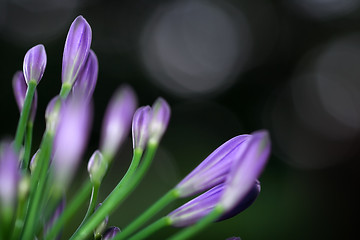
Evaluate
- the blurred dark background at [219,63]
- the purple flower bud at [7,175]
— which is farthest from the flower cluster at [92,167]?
the blurred dark background at [219,63]

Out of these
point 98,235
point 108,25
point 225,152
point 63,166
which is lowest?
point 108,25

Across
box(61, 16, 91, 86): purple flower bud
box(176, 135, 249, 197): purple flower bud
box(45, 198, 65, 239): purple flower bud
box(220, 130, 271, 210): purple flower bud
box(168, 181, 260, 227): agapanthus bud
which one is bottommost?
box(45, 198, 65, 239): purple flower bud

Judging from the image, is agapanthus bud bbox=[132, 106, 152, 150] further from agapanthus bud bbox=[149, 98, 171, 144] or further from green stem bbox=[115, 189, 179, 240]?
green stem bbox=[115, 189, 179, 240]

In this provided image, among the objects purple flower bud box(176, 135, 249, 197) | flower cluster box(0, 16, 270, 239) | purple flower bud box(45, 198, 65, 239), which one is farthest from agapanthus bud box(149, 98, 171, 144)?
purple flower bud box(45, 198, 65, 239)

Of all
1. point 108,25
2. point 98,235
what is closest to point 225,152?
point 98,235

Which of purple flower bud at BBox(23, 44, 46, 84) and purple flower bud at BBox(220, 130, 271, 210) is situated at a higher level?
purple flower bud at BBox(23, 44, 46, 84)

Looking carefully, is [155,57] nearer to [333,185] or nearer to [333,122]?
[333,122]

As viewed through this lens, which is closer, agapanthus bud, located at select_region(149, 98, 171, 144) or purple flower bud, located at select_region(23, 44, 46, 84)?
agapanthus bud, located at select_region(149, 98, 171, 144)

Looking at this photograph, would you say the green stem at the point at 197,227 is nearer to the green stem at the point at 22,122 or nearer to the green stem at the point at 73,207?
the green stem at the point at 73,207

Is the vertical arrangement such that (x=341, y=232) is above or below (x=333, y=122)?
above
